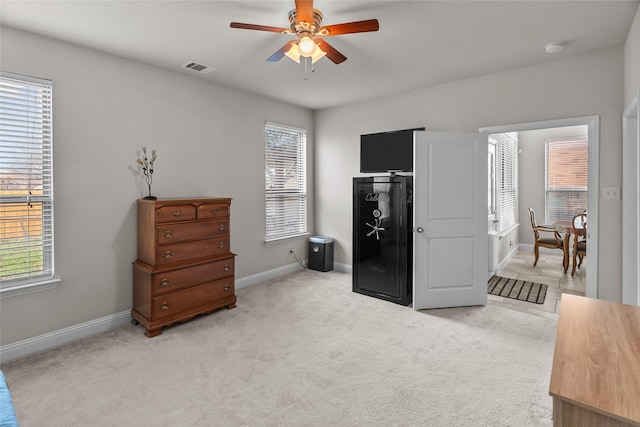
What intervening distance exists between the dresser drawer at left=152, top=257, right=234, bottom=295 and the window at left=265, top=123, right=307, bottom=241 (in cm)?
129

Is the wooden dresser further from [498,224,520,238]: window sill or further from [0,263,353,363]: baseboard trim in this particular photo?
[498,224,520,238]: window sill

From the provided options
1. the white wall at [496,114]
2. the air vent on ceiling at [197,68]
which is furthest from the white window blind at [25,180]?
the white wall at [496,114]

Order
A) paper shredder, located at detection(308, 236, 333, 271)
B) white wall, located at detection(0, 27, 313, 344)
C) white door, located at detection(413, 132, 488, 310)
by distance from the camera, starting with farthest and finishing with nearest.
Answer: paper shredder, located at detection(308, 236, 333, 271), white door, located at detection(413, 132, 488, 310), white wall, located at detection(0, 27, 313, 344)

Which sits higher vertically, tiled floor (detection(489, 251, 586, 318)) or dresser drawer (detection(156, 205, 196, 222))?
dresser drawer (detection(156, 205, 196, 222))

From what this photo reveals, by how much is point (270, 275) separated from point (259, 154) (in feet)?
5.91

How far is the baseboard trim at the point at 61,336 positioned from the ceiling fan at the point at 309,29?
9.73 ft

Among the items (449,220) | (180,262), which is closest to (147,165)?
(180,262)

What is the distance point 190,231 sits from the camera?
3369 millimetres

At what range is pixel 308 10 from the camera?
82.4 inches

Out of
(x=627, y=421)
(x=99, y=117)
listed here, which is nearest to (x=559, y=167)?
(x=627, y=421)

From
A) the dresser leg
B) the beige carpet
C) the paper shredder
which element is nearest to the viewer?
the beige carpet

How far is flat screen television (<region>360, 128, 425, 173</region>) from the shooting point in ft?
13.8

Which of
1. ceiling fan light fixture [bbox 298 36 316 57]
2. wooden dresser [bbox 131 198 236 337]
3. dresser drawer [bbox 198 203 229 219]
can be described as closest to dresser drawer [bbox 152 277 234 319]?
wooden dresser [bbox 131 198 236 337]

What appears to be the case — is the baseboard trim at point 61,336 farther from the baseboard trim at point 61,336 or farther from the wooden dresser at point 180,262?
the wooden dresser at point 180,262
